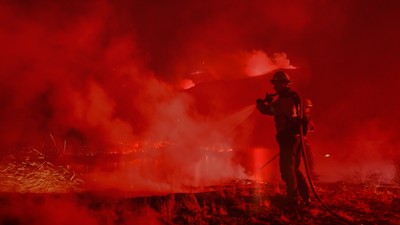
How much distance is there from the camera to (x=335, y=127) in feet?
82.3

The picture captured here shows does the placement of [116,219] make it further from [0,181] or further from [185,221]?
[0,181]

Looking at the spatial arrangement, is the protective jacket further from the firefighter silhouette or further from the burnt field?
the burnt field

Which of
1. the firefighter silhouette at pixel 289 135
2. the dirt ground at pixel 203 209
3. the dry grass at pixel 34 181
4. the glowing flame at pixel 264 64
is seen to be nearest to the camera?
the dirt ground at pixel 203 209

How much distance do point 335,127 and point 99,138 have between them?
52.6 feet

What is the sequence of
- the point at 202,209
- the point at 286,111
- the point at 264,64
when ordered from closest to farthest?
the point at 286,111, the point at 202,209, the point at 264,64

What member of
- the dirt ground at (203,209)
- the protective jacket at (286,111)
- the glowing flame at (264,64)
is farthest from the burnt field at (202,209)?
the glowing flame at (264,64)

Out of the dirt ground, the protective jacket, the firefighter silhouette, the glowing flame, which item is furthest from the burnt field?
the glowing flame

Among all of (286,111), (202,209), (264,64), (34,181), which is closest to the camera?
(286,111)

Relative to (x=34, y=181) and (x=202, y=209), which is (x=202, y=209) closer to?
(x=202, y=209)

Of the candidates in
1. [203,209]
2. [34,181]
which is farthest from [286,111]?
[34,181]

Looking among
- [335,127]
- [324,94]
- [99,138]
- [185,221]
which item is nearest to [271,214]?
[185,221]

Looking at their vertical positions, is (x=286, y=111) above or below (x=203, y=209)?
above

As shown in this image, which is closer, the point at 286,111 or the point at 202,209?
the point at 286,111

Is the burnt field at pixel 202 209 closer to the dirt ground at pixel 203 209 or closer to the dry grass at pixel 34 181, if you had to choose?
the dirt ground at pixel 203 209
